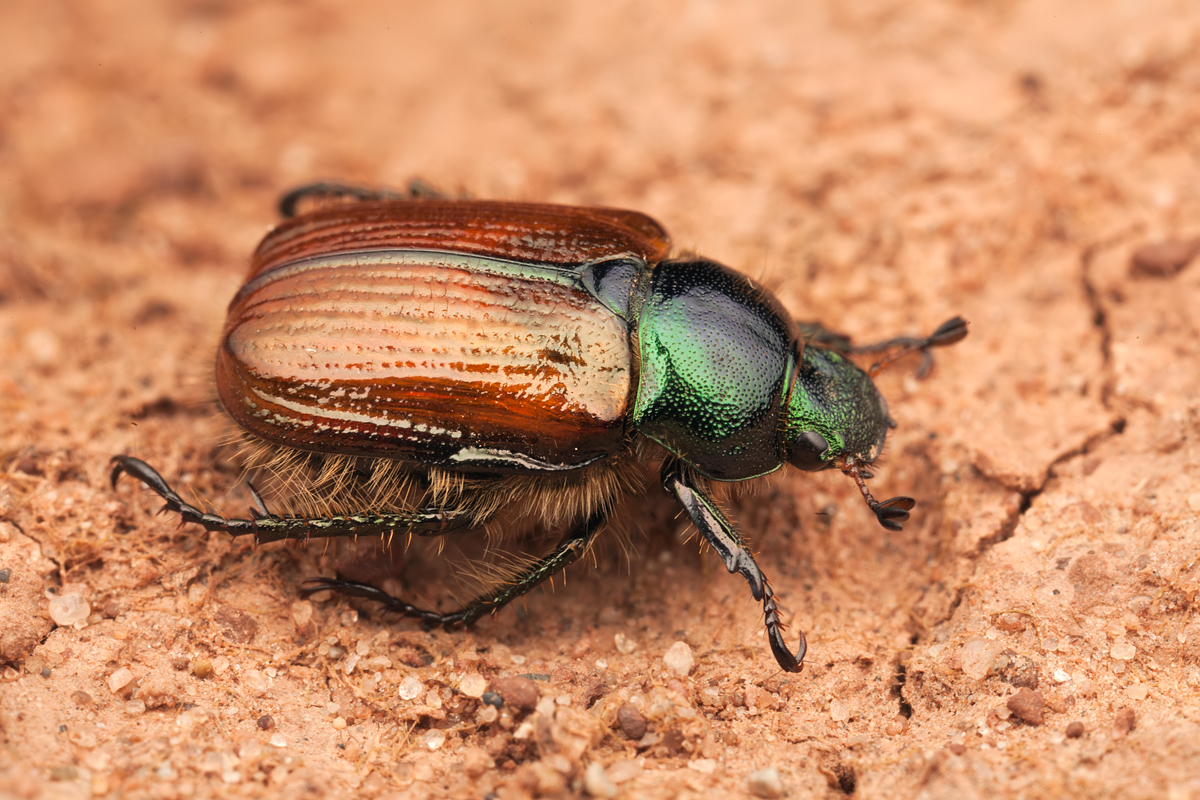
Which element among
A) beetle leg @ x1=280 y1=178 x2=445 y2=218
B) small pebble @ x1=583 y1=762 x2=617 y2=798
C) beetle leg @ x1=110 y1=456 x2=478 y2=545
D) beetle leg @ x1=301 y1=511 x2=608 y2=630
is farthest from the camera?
beetle leg @ x1=280 y1=178 x2=445 y2=218

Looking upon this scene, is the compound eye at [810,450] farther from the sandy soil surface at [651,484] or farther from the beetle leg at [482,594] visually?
the beetle leg at [482,594]

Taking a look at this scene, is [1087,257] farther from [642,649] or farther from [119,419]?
[119,419]

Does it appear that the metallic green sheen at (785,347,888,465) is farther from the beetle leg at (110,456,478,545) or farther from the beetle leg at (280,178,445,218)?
the beetle leg at (280,178,445,218)

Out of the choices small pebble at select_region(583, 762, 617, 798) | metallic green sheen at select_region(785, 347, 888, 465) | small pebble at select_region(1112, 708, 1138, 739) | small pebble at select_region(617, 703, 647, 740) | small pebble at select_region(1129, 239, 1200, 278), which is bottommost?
small pebble at select_region(617, 703, 647, 740)

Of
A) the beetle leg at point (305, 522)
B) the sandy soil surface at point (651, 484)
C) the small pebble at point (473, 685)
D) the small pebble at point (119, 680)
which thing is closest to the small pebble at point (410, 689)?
the sandy soil surface at point (651, 484)

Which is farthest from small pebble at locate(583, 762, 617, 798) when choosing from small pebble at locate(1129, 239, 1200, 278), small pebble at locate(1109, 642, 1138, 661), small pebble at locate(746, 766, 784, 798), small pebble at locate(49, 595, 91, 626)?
small pebble at locate(1129, 239, 1200, 278)

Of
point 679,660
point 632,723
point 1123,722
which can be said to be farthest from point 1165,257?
point 632,723

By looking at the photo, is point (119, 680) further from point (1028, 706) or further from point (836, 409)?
point (1028, 706)
